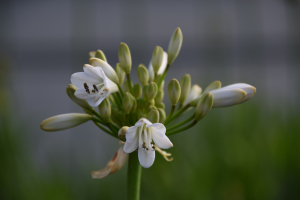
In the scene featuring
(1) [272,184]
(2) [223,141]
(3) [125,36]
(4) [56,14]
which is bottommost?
(1) [272,184]

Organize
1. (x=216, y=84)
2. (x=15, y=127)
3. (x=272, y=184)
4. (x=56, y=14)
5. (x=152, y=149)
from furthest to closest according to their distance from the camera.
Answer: (x=56, y=14)
(x=15, y=127)
(x=272, y=184)
(x=216, y=84)
(x=152, y=149)

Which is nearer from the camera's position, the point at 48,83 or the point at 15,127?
the point at 15,127

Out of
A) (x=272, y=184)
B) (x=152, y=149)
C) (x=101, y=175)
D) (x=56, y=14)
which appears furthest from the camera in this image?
(x=56, y=14)

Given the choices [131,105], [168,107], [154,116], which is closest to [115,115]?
[131,105]

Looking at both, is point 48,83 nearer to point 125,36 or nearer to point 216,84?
point 125,36

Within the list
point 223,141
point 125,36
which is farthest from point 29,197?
point 125,36

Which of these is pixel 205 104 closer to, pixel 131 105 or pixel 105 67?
pixel 131 105

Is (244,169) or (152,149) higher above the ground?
(152,149)
